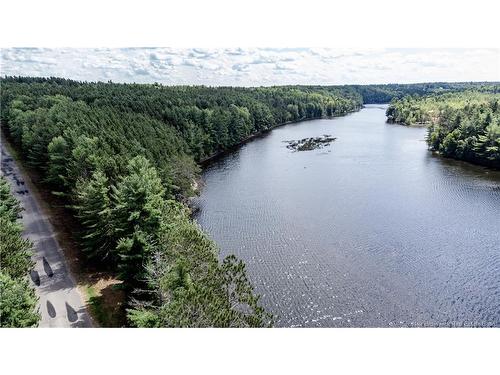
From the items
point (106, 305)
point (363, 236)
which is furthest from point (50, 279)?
point (363, 236)

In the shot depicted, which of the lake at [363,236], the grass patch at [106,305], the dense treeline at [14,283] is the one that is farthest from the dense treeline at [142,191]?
the dense treeline at [14,283]

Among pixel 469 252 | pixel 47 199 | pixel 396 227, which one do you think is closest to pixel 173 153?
pixel 47 199

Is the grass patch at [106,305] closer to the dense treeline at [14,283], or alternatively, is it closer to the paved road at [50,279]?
the paved road at [50,279]

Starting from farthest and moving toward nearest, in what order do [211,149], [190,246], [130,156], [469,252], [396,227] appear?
[211,149]
[396,227]
[130,156]
[469,252]
[190,246]

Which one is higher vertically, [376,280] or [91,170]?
[91,170]

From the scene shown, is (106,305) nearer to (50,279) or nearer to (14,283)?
(50,279)

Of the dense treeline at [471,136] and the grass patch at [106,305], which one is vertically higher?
the grass patch at [106,305]

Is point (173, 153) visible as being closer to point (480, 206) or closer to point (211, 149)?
point (211, 149)
